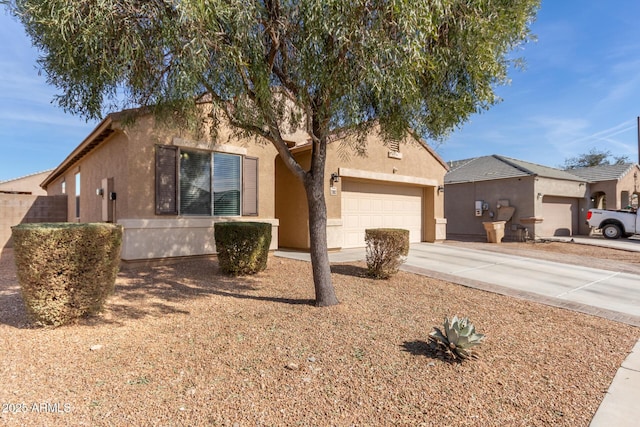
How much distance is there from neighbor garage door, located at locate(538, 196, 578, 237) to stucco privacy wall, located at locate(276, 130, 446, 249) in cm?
695

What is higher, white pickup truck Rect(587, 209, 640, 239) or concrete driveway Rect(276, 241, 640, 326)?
white pickup truck Rect(587, 209, 640, 239)

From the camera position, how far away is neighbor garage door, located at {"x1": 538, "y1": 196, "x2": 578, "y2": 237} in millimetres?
17578

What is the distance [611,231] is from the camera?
1650cm

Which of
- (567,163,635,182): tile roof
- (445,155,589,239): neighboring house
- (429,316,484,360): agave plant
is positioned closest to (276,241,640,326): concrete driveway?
(429,316,484,360): agave plant

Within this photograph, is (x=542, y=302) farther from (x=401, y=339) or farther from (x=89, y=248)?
(x=89, y=248)

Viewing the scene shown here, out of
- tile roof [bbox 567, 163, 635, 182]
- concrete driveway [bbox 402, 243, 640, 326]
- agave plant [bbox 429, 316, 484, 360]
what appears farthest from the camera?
tile roof [bbox 567, 163, 635, 182]

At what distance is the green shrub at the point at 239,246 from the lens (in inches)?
278

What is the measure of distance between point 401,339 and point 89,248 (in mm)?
4279

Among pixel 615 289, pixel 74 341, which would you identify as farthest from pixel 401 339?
pixel 615 289

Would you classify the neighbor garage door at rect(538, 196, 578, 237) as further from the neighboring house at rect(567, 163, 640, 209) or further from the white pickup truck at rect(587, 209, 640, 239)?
the neighboring house at rect(567, 163, 640, 209)

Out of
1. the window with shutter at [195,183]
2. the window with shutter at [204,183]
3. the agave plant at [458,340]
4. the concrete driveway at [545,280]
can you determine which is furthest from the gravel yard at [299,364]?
→ the window with shutter at [195,183]

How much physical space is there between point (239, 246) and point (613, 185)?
2390 centimetres

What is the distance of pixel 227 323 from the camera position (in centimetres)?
450

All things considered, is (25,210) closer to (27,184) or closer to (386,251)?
(386,251)
